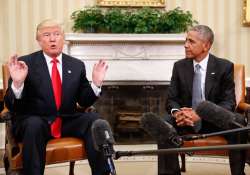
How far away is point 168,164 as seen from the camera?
328 centimetres

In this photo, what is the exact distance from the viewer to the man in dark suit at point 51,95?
9.79 ft

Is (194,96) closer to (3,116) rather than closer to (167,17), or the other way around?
(3,116)

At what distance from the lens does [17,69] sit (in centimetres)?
293

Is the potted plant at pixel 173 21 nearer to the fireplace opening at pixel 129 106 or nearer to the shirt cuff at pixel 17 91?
the fireplace opening at pixel 129 106

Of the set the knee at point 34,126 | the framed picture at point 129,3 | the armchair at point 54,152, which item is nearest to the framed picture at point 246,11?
the framed picture at point 129,3

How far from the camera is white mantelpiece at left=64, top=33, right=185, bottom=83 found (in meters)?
5.30

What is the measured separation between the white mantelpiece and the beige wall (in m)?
Result: 0.48

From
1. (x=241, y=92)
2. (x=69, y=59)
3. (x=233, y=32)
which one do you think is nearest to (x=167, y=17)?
(x=233, y=32)

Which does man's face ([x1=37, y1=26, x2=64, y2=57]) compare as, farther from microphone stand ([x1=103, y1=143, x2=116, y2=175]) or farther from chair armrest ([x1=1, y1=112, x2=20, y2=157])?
microphone stand ([x1=103, y1=143, x2=116, y2=175])

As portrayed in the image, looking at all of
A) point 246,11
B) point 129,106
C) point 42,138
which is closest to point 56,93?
point 42,138

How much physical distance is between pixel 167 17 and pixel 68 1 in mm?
1237

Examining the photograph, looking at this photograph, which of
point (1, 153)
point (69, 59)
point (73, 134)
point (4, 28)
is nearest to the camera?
point (73, 134)

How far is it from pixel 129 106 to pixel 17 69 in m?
2.86

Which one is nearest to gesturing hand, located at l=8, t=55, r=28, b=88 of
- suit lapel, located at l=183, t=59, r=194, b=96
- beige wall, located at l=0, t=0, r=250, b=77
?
suit lapel, located at l=183, t=59, r=194, b=96
